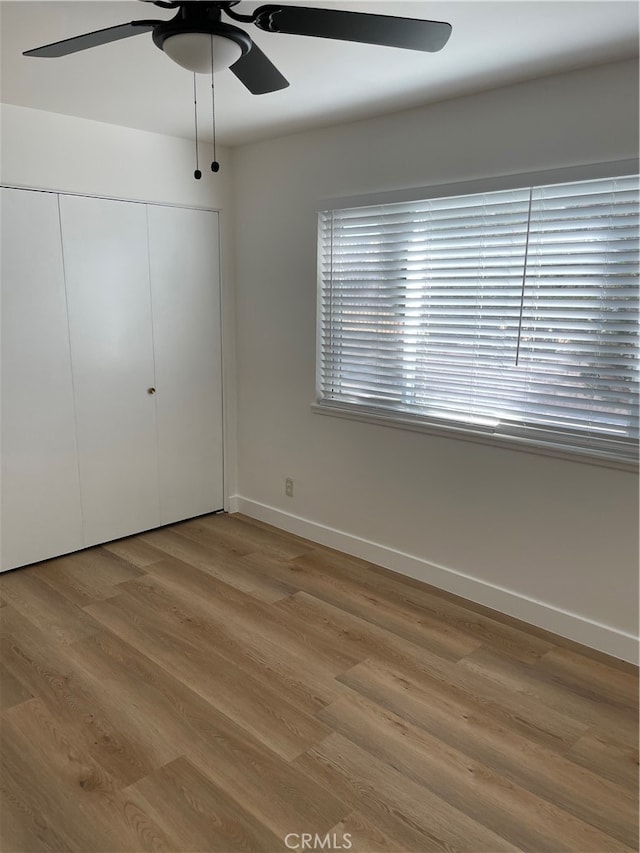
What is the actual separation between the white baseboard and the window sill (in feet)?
2.32

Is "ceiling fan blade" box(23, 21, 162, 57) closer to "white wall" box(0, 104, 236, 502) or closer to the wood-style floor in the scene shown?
"white wall" box(0, 104, 236, 502)

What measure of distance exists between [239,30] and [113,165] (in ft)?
6.75

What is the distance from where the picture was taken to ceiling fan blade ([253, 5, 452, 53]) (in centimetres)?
158

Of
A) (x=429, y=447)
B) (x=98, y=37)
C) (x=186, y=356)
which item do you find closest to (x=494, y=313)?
(x=429, y=447)

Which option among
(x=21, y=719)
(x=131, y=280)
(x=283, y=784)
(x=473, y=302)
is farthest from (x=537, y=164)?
(x=21, y=719)

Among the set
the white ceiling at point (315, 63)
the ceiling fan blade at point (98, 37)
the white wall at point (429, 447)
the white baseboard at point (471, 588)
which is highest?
the white ceiling at point (315, 63)

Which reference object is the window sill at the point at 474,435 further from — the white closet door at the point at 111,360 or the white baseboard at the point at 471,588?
the white closet door at the point at 111,360

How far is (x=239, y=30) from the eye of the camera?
1632 mm

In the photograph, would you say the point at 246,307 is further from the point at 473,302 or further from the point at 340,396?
the point at 473,302

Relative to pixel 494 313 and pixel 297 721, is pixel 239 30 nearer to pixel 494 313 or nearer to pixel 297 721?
pixel 494 313

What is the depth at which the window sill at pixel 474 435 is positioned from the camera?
2.56 metres

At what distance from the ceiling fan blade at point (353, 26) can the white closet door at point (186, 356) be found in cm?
220

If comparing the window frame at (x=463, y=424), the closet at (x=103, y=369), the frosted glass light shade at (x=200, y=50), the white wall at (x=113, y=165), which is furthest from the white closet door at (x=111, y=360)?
the frosted glass light shade at (x=200, y=50)

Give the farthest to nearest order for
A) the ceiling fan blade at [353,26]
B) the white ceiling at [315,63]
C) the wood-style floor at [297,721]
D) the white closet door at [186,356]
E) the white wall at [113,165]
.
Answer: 1. the white closet door at [186,356]
2. the white wall at [113,165]
3. the white ceiling at [315,63]
4. the wood-style floor at [297,721]
5. the ceiling fan blade at [353,26]
